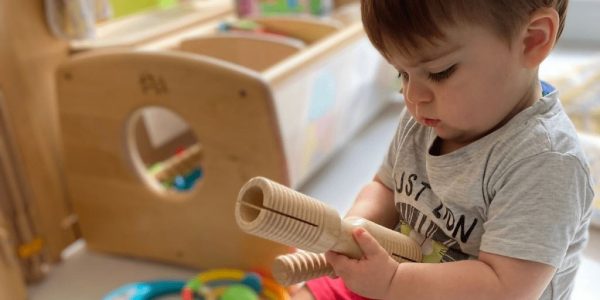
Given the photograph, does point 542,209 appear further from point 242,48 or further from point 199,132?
point 242,48

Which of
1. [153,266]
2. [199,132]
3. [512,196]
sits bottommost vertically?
[153,266]

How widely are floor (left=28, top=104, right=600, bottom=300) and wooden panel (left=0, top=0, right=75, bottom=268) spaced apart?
0.20 feet

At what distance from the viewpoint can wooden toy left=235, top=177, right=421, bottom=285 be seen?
0.44 m

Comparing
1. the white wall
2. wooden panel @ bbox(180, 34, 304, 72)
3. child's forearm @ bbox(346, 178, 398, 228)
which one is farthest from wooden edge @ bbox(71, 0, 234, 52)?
the white wall

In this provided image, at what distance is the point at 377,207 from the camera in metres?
0.70

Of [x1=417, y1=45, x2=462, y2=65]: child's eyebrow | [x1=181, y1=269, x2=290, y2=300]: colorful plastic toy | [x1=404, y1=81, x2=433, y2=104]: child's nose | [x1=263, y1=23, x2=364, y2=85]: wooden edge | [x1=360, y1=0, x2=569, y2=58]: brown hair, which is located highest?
[x1=360, y1=0, x2=569, y2=58]: brown hair

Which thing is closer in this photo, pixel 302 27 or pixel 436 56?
pixel 436 56

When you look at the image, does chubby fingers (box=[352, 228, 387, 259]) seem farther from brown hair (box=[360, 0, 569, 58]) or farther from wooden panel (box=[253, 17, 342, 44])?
wooden panel (box=[253, 17, 342, 44])

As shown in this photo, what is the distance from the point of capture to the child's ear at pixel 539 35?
19.3 inches

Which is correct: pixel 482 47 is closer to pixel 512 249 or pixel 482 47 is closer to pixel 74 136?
pixel 512 249

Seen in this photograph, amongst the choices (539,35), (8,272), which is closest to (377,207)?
(539,35)

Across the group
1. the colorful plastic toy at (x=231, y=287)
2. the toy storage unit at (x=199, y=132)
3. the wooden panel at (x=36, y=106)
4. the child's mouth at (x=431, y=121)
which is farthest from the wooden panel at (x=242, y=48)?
the child's mouth at (x=431, y=121)

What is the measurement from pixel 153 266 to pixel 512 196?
85 centimetres

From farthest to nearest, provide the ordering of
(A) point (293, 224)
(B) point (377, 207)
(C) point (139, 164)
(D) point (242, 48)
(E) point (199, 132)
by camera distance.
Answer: (D) point (242, 48), (C) point (139, 164), (E) point (199, 132), (B) point (377, 207), (A) point (293, 224)
